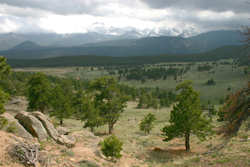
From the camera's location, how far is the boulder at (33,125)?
911 inches

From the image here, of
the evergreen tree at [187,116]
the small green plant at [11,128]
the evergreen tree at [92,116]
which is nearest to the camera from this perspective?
the small green plant at [11,128]

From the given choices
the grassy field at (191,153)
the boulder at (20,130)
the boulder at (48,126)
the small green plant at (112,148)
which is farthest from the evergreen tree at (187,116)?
the boulder at (20,130)

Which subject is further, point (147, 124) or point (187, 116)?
point (147, 124)

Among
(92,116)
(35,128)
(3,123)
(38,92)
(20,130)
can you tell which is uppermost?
(38,92)

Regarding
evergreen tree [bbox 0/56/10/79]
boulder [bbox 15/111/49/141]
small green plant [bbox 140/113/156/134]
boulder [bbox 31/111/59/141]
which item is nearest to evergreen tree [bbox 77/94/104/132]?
small green plant [bbox 140/113/156/134]

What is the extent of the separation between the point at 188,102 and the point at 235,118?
10.6 meters

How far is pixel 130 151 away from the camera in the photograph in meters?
29.4

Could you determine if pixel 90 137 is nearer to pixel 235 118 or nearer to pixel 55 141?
pixel 55 141

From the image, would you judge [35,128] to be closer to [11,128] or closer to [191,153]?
[11,128]

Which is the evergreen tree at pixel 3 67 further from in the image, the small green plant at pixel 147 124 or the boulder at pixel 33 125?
the small green plant at pixel 147 124

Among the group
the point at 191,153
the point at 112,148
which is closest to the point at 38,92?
the point at 112,148

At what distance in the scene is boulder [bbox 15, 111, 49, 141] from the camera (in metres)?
23.1

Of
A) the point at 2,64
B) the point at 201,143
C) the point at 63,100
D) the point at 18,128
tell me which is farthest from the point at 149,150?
the point at 63,100

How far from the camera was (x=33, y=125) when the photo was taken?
23.2 metres
